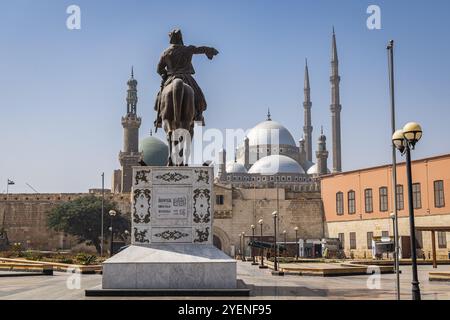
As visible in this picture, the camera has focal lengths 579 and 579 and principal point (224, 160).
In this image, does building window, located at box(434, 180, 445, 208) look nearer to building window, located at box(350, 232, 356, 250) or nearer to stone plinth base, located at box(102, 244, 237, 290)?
building window, located at box(350, 232, 356, 250)

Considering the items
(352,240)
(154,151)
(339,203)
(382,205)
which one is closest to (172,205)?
(382,205)

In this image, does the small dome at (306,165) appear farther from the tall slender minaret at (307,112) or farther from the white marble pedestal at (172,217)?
the white marble pedestal at (172,217)

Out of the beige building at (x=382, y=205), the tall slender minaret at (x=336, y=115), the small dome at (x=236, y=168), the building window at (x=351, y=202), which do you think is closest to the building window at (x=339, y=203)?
the beige building at (x=382, y=205)

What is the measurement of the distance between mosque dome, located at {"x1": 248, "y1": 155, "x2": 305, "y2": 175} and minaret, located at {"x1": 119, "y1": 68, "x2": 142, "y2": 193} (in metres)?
29.2

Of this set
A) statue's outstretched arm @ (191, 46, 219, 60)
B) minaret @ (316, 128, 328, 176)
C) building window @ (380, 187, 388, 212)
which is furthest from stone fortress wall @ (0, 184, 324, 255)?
statue's outstretched arm @ (191, 46, 219, 60)

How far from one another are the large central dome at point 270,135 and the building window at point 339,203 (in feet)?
163

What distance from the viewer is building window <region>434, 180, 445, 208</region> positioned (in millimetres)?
47084

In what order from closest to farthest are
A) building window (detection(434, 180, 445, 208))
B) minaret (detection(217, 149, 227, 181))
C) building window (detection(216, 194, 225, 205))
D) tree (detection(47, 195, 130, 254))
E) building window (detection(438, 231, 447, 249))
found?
building window (detection(438, 231, 447, 249)) < building window (detection(434, 180, 445, 208)) < tree (detection(47, 195, 130, 254)) < building window (detection(216, 194, 225, 205)) < minaret (detection(217, 149, 227, 181))

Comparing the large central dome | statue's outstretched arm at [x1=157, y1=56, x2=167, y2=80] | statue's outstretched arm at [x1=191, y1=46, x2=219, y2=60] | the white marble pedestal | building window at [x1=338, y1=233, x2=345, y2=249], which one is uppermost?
the large central dome

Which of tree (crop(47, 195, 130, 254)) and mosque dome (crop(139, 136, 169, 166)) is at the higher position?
mosque dome (crop(139, 136, 169, 166))

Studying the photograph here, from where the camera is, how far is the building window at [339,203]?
59.4 m
